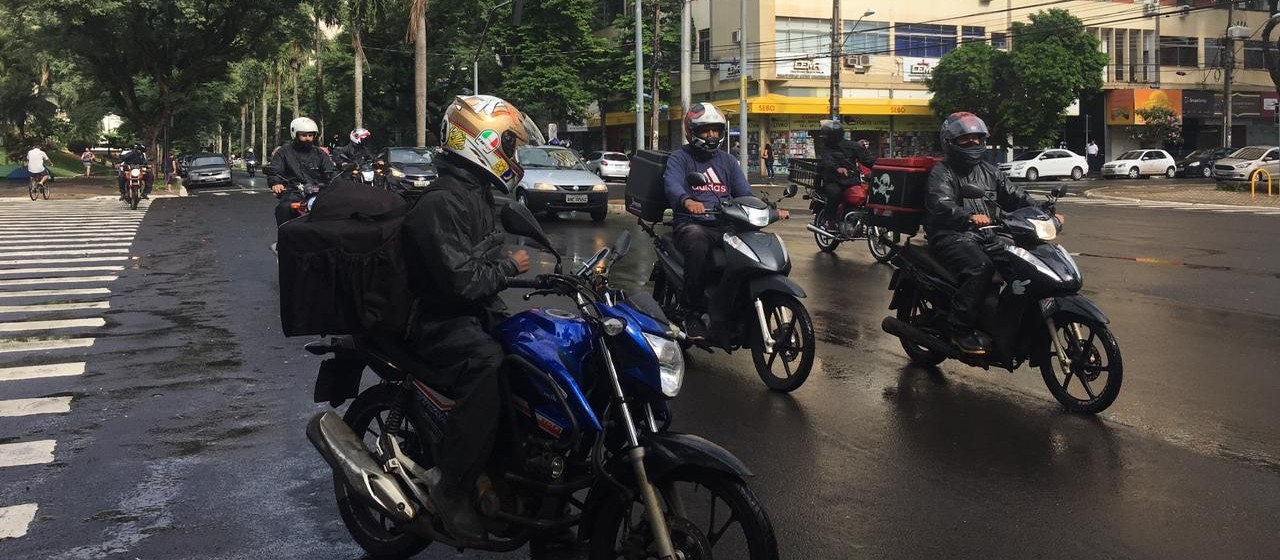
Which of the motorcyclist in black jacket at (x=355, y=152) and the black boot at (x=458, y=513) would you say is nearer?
the black boot at (x=458, y=513)

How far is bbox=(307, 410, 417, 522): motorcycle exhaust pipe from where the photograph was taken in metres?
3.79

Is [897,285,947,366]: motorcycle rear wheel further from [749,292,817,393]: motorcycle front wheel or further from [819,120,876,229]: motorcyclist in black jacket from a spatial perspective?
[819,120,876,229]: motorcyclist in black jacket

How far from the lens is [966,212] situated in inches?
266

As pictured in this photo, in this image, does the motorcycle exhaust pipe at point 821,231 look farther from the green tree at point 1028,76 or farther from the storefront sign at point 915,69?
the storefront sign at point 915,69

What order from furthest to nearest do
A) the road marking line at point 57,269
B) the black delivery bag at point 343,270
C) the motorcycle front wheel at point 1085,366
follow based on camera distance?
the road marking line at point 57,269 < the motorcycle front wheel at point 1085,366 < the black delivery bag at point 343,270

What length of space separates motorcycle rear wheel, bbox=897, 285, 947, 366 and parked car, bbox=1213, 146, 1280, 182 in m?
38.8

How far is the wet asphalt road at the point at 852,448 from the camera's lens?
4375 mm

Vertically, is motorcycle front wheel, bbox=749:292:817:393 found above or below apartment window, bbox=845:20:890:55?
below

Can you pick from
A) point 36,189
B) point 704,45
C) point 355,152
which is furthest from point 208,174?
point 355,152

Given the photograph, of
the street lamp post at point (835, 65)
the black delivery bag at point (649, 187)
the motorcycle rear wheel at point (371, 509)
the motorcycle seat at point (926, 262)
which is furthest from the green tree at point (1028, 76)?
the motorcycle rear wheel at point (371, 509)

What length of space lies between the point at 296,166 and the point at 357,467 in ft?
32.2

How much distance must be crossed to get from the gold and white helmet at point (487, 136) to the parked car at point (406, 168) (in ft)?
55.5

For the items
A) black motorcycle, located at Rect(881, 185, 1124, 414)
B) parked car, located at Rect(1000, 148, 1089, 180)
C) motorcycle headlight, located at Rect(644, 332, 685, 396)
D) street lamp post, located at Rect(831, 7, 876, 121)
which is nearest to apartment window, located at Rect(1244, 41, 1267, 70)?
parked car, located at Rect(1000, 148, 1089, 180)

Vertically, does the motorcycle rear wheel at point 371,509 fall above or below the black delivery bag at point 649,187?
below
